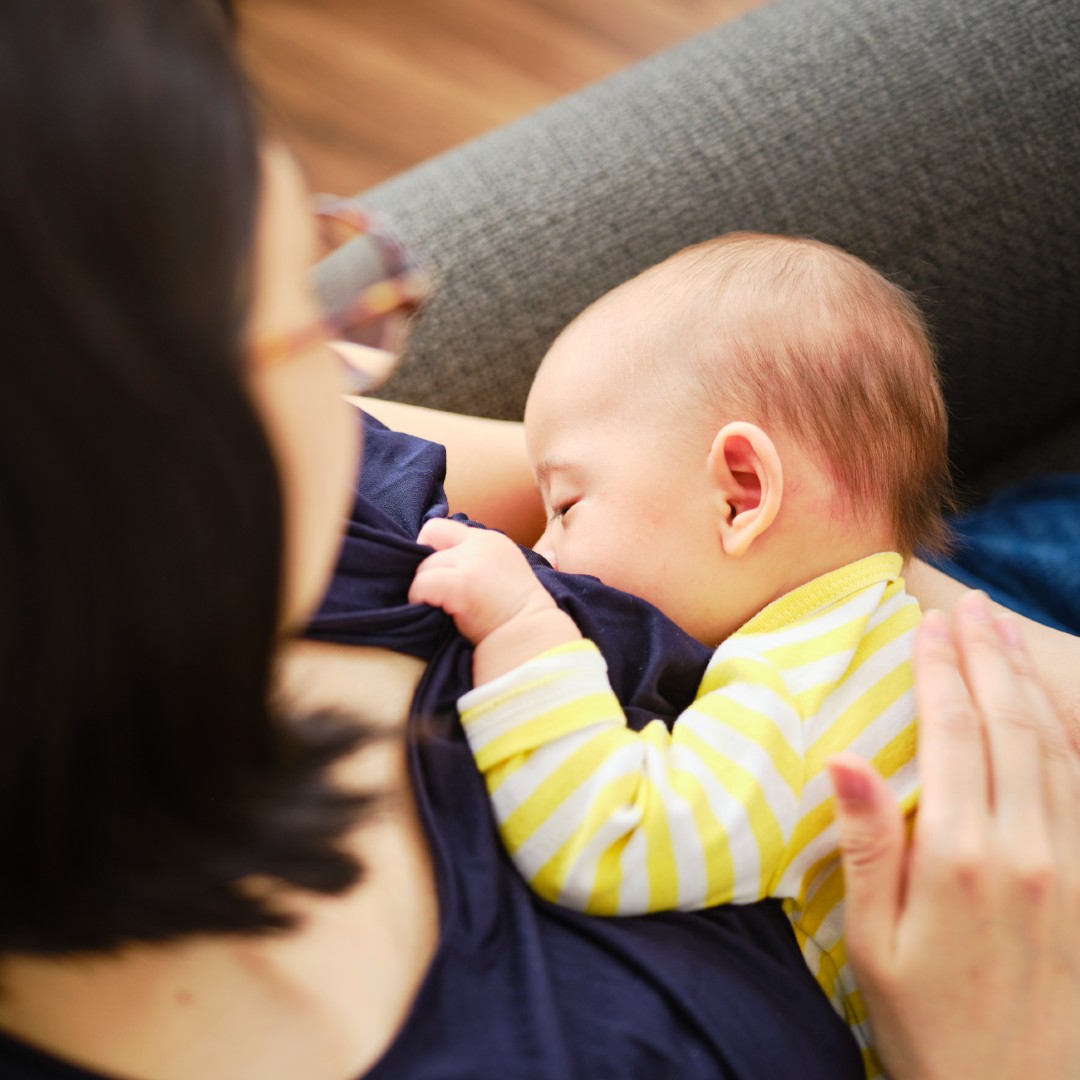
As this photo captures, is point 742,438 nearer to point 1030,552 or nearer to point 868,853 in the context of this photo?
point 868,853

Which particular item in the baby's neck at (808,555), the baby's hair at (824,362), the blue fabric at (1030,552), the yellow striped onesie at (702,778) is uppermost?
the baby's hair at (824,362)

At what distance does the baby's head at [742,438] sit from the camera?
3.02 ft

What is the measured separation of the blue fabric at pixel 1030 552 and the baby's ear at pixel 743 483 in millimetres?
425

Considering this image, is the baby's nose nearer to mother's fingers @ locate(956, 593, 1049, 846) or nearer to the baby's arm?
the baby's arm

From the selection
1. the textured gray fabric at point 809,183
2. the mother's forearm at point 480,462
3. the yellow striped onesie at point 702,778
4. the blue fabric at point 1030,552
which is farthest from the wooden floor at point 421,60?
the yellow striped onesie at point 702,778

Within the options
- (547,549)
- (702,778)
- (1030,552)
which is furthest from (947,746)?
(1030,552)

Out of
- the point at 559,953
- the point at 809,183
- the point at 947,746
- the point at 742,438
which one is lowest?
the point at 559,953

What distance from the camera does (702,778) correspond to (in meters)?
0.75

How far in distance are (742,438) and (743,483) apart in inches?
1.9

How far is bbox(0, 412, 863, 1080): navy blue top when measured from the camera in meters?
0.64

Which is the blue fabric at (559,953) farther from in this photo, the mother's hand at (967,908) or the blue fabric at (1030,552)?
the blue fabric at (1030,552)

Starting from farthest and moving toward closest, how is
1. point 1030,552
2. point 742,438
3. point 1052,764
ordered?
point 1030,552
point 742,438
point 1052,764

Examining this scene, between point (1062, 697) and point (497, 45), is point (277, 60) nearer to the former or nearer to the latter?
point (497, 45)

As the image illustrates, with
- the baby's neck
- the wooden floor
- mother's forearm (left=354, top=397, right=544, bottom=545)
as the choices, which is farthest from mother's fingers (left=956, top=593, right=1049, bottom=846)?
the wooden floor
